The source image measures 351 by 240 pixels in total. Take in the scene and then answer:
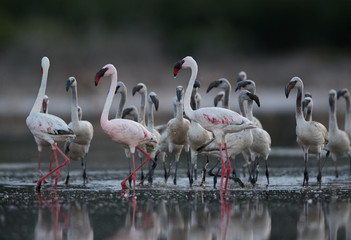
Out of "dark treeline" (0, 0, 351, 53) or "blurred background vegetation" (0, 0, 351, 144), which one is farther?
"dark treeline" (0, 0, 351, 53)

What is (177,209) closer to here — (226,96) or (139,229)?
(139,229)

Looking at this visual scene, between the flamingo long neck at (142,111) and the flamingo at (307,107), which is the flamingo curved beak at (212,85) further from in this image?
the flamingo at (307,107)

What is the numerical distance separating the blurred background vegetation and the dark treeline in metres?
0.07

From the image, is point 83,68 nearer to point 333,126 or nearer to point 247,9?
point 247,9

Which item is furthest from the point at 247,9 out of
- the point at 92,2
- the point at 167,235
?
the point at 167,235

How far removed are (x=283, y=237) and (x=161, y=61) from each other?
36.7m

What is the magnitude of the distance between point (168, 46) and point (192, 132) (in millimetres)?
36423

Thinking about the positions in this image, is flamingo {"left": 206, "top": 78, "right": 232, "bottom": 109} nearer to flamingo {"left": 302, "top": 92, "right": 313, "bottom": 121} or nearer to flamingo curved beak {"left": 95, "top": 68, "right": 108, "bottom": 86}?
flamingo {"left": 302, "top": 92, "right": 313, "bottom": 121}

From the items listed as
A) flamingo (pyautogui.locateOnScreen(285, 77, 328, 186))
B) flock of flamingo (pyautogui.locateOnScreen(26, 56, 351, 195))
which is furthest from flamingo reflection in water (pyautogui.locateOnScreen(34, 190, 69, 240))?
flamingo (pyautogui.locateOnScreen(285, 77, 328, 186))

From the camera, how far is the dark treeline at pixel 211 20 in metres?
49.7

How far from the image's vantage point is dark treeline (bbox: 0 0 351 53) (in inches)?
1955

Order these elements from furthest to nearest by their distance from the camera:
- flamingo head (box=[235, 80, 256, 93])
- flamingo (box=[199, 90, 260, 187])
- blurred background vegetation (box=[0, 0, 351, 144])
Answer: blurred background vegetation (box=[0, 0, 351, 144]) → flamingo head (box=[235, 80, 256, 93]) → flamingo (box=[199, 90, 260, 187])

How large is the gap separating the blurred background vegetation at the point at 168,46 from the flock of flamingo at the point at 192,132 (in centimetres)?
1270

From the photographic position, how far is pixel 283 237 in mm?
8023
